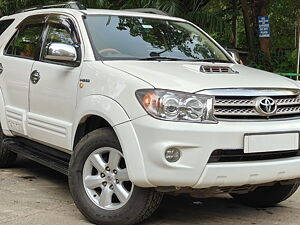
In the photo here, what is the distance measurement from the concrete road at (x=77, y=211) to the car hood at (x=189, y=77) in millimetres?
1210

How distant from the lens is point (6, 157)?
5887 millimetres

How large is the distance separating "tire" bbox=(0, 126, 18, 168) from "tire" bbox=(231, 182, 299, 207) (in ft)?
9.18

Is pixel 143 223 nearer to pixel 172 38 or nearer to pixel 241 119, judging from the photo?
pixel 241 119

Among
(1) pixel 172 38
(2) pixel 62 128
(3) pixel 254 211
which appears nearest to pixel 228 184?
(3) pixel 254 211

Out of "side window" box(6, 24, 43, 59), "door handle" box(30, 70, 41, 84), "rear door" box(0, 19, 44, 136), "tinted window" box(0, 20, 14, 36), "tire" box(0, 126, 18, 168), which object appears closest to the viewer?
"door handle" box(30, 70, 41, 84)

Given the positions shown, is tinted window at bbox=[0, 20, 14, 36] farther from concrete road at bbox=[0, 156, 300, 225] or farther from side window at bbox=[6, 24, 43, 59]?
concrete road at bbox=[0, 156, 300, 225]

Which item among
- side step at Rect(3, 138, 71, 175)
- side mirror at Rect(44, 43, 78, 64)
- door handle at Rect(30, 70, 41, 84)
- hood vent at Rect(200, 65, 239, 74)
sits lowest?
side step at Rect(3, 138, 71, 175)

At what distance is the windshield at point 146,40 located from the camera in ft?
14.8

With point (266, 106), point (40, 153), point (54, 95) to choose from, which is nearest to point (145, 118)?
point (266, 106)

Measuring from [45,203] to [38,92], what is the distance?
1090mm

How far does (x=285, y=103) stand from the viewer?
12.7ft

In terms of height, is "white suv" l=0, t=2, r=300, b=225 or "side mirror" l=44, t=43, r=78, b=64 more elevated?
"side mirror" l=44, t=43, r=78, b=64

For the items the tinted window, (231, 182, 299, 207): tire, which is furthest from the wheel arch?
the tinted window

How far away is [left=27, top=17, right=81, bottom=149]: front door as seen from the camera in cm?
441
